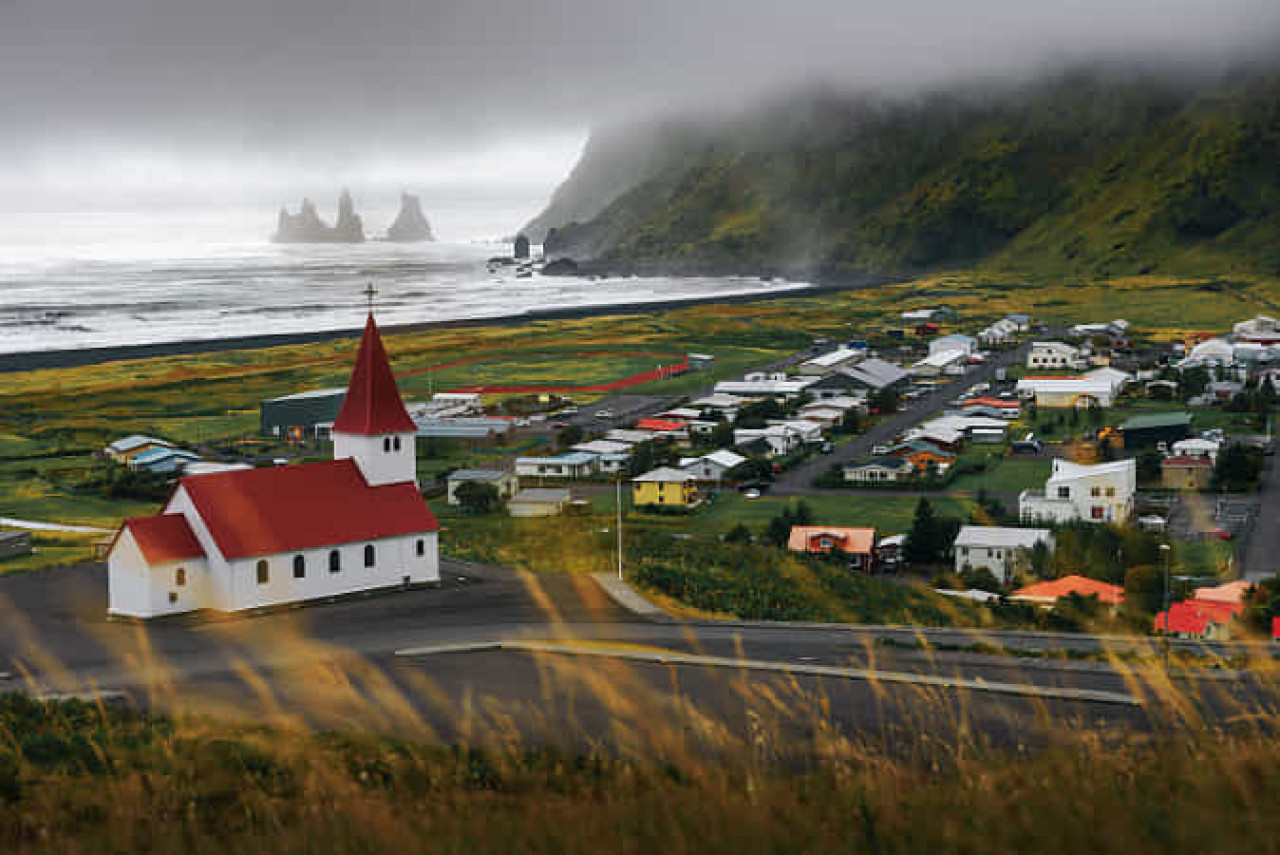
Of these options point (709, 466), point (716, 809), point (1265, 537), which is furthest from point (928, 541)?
point (716, 809)

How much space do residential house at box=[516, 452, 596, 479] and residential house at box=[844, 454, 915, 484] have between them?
400 inches

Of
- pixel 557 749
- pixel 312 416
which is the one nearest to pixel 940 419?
pixel 312 416

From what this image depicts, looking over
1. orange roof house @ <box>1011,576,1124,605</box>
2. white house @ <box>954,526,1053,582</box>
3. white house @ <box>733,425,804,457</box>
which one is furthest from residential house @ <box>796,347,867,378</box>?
orange roof house @ <box>1011,576,1124,605</box>

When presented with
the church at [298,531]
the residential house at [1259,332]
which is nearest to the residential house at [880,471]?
the church at [298,531]

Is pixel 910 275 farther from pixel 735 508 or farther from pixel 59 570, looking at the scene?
pixel 59 570

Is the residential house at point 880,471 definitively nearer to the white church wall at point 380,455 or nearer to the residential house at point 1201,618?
the residential house at point 1201,618

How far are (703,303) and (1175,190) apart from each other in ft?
208

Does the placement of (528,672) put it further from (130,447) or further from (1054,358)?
(1054,358)

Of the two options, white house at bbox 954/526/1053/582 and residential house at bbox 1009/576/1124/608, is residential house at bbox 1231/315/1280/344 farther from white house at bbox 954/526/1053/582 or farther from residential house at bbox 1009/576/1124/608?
residential house at bbox 1009/576/1124/608

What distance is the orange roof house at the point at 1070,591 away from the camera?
89.9 ft

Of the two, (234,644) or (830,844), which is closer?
(830,844)

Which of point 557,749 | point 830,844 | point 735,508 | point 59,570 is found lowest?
point 735,508

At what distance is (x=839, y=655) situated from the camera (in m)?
15.7

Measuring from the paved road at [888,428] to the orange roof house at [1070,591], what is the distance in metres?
18.4
